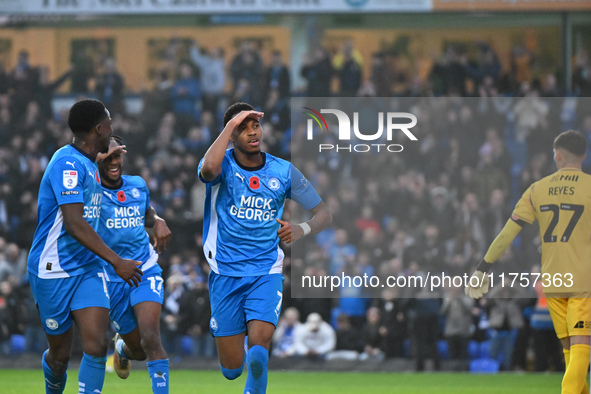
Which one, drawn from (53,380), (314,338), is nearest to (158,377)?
(53,380)

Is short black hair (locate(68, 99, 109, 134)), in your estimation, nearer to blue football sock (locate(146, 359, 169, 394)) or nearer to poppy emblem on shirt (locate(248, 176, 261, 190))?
poppy emblem on shirt (locate(248, 176, 261, 190))

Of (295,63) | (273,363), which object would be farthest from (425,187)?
(295,63)

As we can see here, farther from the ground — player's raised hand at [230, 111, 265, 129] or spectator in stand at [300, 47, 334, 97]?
spectator in stand at [300, 47, 334, 97]

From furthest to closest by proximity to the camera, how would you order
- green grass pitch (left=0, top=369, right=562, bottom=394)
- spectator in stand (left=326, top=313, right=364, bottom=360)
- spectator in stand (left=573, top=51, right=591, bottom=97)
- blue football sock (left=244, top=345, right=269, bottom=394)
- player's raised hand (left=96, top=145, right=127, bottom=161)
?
spectator in stand (left=573, top=51, right=591, bottom=97) < spectator in stand (left=326, top=313, right=364, bottom=360) < green grass pitch (left=0, top=369, right=562, bottom=394) < player's raised hand (left=96, top=145, right=127, bottom=161) < blue football sock (left=244, top=345, right=269, bottom=394)

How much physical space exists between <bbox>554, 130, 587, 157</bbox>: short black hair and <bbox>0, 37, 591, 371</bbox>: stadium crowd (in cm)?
590

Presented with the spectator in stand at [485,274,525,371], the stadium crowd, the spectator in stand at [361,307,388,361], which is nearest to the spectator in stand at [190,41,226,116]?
the stadium crowd

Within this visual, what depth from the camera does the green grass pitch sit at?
12625 mm

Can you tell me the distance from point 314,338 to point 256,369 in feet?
29.7

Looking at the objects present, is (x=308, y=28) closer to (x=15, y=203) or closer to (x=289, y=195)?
(x=15, y=203)

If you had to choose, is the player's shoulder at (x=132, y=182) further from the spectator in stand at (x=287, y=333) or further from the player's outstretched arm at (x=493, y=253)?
the spectator in stand at (x=287, y=333)

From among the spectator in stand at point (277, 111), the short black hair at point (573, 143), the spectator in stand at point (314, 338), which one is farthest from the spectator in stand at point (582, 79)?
the short black hair at point (573, 143)

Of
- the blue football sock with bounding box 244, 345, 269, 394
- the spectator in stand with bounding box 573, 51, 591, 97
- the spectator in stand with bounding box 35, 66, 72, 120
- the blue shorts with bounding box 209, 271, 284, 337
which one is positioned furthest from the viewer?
the spectator in stand with bounding box 35, 66, 72, 120

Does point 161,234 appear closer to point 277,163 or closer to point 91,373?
point 277,163

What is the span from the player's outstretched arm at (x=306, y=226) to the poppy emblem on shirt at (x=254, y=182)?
0.35 meters
